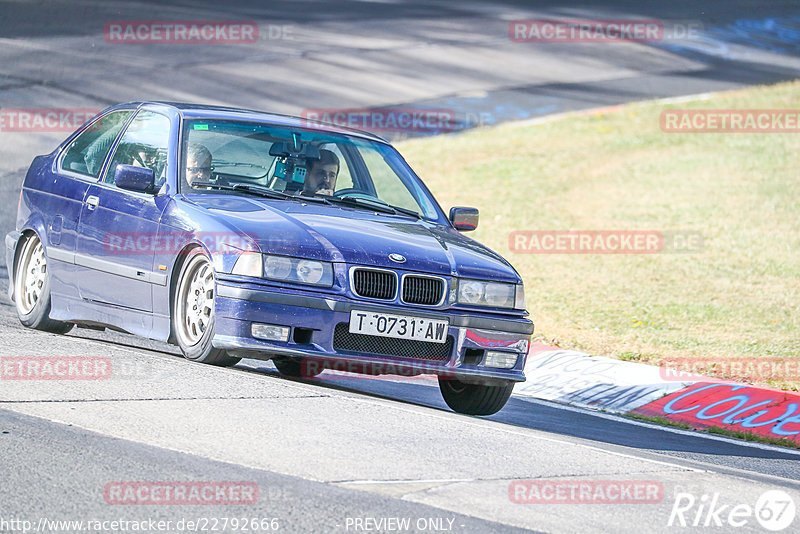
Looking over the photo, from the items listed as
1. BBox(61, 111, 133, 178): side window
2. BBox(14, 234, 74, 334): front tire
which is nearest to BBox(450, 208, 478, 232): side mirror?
BBox(61, 111, 133, 178): side window

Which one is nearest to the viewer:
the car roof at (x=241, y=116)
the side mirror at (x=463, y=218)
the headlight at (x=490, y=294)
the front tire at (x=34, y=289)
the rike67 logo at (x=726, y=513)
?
the rike67 logo at (x=726, y=513)

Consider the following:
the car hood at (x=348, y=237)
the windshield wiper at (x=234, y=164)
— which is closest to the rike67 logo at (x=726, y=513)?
the car hood at (x=348, y=237)

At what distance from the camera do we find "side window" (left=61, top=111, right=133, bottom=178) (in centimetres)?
860

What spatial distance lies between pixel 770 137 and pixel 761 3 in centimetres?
1520

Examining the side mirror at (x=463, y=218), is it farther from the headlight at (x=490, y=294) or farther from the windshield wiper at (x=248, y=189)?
the windshield wiper at (x=248, y=189)

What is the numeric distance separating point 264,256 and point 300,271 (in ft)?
0.70

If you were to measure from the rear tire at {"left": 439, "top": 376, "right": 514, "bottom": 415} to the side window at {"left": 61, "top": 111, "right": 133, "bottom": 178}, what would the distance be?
2.73m

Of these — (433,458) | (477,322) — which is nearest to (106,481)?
(433,458)

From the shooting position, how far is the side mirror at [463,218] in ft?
27.8

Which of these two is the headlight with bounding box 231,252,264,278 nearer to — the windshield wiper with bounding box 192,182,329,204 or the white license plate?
the white license plate

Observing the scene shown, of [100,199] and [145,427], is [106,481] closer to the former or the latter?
[145,427]

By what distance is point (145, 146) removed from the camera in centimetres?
827

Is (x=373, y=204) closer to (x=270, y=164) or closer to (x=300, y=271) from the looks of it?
(x=270, y=164)

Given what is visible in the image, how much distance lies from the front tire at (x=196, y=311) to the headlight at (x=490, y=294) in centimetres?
137
